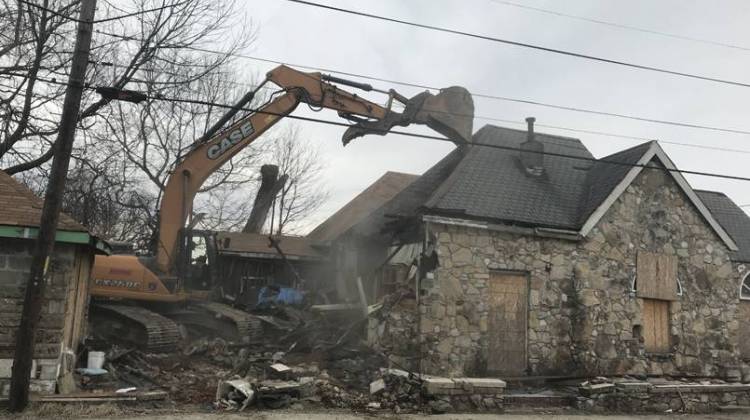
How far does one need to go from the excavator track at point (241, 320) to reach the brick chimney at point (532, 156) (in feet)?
29.2

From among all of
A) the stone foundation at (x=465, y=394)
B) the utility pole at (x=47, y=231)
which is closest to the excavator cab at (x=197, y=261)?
the utility pole at (x=47, y=231)

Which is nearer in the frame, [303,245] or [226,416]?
[226,416]

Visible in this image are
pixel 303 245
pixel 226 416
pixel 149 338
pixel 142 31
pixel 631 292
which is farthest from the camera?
pixel 303 245

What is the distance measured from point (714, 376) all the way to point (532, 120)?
8.71m

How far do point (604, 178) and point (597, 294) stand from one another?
3.54 metres

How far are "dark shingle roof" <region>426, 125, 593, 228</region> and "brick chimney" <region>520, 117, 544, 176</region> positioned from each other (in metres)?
0.20

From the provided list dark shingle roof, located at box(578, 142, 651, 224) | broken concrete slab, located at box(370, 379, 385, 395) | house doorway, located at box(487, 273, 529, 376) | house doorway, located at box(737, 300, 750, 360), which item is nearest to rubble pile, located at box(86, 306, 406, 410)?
broken concrete slab, located at box(370, 379, 385, 395)

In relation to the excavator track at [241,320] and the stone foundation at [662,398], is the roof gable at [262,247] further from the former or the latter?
the stone foundation at [662,398]

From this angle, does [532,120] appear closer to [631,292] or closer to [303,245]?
[631,292]

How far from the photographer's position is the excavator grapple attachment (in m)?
16.0

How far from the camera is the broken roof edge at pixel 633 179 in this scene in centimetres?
1544

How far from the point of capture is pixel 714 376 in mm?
15938

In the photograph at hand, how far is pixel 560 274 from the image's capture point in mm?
15172

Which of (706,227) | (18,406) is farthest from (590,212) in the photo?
(18,406)
